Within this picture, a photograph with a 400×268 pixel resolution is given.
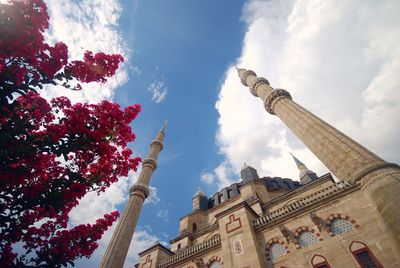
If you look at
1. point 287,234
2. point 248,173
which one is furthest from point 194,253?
point 248,173

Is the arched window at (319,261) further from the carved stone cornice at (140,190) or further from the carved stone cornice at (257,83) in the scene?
the carved stone cornice at (257,83)

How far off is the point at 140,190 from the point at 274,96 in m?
13.5

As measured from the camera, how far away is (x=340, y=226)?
495 inches

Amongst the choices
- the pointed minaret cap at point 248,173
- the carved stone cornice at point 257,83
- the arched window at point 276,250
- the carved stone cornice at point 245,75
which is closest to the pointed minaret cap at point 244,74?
the carved stone cornice at point 245,75

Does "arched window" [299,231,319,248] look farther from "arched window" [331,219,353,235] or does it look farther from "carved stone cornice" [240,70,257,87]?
"carved stone cornice" [240,70,257,87]

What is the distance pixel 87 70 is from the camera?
19.3 ft

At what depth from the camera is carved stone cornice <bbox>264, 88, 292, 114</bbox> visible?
Result: 18.4m

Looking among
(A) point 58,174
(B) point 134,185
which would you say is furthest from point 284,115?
(A) point 58,174

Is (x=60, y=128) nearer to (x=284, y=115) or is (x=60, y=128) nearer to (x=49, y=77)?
(x=49, y=77)

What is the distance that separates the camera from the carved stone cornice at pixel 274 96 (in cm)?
1838

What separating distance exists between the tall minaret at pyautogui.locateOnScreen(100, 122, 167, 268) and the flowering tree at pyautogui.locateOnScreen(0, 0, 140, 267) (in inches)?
390

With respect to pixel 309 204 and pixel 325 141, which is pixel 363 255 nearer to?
pixel 309 204

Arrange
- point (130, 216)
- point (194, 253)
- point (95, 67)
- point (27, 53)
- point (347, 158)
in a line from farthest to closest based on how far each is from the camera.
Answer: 1. point (130, 216)
2. point (194, 253)
3. point (347, 158)
4. point (95, 67)
5. point (27, 53)

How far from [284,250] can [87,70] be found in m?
13.6
